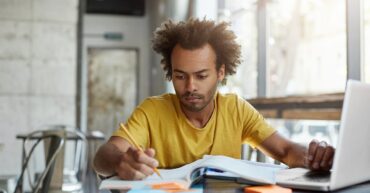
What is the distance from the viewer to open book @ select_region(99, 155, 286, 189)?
112 cm

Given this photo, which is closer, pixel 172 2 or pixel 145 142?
pixel 145 142

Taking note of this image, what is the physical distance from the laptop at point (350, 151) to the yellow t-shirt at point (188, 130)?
0.53 m

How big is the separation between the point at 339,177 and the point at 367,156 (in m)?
0.17

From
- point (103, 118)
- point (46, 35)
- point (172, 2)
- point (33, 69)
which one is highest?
point (172, 2)

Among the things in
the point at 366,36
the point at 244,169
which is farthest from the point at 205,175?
the point at 366,36

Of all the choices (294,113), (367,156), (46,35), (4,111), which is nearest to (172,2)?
(46,35)

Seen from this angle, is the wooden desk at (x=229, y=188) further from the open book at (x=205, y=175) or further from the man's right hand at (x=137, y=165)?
the man's right hand at (x=137, y=165)

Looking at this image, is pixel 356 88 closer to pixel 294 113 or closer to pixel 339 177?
pixel 339 177

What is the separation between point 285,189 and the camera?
1089mm

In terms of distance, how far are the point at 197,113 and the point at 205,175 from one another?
1.85 feet

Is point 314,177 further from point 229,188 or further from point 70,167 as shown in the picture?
point 70,167

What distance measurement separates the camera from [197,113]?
1.78m

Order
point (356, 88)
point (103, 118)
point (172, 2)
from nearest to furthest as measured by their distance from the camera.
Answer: point (356, 88) < point (172, 2) < point (103, 118)

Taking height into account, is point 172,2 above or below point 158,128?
above
